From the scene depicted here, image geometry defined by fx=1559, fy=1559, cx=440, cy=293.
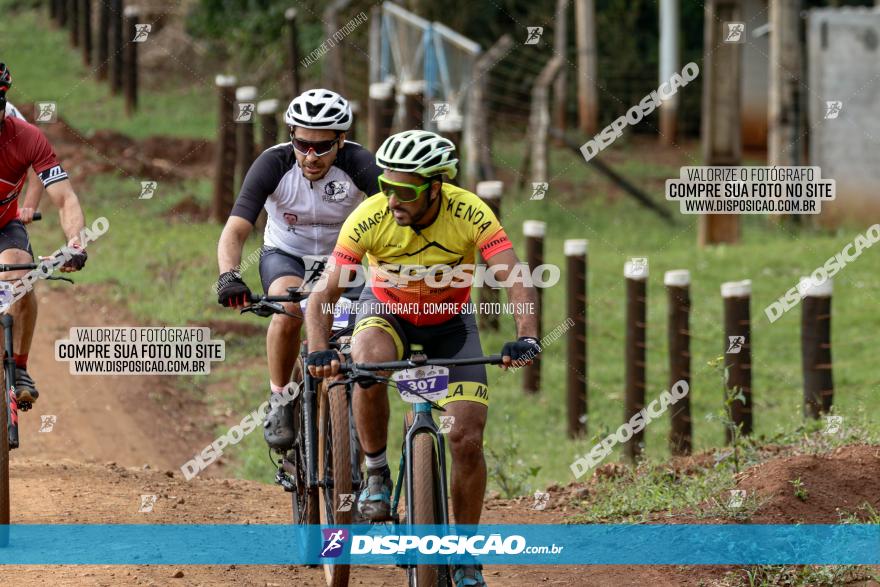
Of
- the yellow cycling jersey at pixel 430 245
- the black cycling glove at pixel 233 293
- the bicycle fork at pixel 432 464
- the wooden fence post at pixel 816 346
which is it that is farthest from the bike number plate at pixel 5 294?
the wooden fence post at pixel 816 346

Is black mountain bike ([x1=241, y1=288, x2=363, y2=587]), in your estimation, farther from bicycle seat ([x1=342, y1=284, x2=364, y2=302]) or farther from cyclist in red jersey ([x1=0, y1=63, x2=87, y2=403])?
cyclist in red jersey ([x1=0, y1=63, x2=87, y2=403])

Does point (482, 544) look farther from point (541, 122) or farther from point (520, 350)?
point (541, 122)

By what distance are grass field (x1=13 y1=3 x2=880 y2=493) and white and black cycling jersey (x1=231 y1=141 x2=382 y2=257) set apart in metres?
2.51

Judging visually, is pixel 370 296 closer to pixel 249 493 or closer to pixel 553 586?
pixel 553 586

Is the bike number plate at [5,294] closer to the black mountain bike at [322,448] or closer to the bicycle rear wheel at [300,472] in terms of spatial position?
the black mountain bike at [322,448]

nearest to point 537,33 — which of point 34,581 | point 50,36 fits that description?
point 34,581

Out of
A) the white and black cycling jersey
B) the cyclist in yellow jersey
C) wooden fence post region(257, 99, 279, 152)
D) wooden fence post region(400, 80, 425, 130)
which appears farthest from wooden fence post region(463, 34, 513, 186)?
the cyclist in yellow jersey

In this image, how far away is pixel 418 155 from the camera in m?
6.82

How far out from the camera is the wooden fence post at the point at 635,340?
12.1 meters

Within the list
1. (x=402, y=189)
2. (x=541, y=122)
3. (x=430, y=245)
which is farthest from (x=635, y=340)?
(x=541, y=122)

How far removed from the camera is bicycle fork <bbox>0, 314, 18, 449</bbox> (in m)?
8.27

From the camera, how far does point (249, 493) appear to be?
32.3 ft

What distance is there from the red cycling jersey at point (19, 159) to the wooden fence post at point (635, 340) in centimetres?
495

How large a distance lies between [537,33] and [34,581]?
799 centimetres
